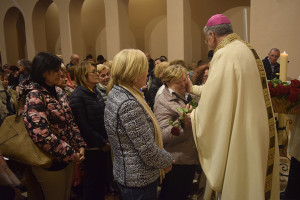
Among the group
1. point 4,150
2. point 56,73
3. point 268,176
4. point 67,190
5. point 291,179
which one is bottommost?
point 291,179

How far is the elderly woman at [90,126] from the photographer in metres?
2.92

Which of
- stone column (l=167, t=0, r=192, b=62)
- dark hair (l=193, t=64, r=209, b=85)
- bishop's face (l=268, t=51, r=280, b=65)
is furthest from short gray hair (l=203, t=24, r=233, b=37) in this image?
stone column (l=167, t=0, r=192, b=62)

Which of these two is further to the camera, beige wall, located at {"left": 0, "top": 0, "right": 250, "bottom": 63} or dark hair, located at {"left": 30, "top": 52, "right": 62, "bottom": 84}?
beige wall, located at {"left": 0, "top": 0, "right": 250, "bottom": 63}

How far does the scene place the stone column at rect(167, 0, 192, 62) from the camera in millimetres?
7473

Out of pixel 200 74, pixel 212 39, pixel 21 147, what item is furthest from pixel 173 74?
pixel 21 147

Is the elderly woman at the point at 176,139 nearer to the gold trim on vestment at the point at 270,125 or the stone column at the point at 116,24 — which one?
the gold trim on vestment at the point at 270,125

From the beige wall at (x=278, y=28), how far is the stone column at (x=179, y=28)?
6.25ft

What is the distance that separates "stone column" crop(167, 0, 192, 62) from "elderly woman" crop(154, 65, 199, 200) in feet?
16.0

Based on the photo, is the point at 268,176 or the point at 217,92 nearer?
the point at 217,92

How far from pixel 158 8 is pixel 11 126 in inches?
433

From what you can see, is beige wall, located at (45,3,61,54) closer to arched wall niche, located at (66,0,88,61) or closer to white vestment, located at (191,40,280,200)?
arched wall niche, located at (66,0,88,61)

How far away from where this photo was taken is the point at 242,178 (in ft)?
6.41

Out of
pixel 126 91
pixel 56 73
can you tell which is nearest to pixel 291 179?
pixel 126 91

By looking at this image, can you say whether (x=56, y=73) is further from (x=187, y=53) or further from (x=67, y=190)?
(x=187, y=53)
